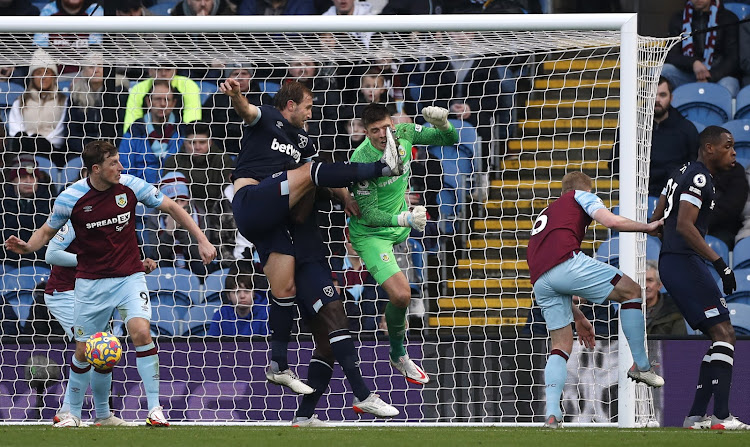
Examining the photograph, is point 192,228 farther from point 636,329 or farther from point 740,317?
point 740,317

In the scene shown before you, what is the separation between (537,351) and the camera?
9.09 metres

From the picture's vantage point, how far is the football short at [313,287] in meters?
7.70

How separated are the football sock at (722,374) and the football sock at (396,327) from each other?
2.19m

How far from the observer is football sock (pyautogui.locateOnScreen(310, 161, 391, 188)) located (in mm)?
7191

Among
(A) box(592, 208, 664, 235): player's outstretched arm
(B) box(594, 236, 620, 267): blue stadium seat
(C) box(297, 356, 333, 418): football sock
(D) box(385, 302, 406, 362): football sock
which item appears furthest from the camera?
(B) box(594, 236, 620, 267): blue stadium seat

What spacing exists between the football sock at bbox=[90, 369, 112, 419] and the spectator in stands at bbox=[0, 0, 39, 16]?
5622 millimetres

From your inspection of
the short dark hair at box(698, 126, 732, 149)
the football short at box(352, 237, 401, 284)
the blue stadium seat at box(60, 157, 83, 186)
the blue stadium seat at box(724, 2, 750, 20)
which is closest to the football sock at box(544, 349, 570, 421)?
the football short at box(352, 237, 401, 284)

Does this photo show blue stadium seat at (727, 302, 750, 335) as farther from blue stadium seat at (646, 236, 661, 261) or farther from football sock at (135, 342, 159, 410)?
football sock at (135, 342, 159, 410)

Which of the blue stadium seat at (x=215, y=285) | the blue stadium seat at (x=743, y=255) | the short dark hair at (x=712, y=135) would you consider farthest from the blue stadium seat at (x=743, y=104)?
the blue stadium seat at (x=215, y=285)

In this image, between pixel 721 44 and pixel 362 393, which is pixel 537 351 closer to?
pixel 362 393

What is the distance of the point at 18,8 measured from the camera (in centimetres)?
1214

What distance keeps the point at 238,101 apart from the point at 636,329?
10.1 ft

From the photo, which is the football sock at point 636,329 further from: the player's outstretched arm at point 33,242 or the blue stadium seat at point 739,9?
the blue stadium seat at point 739,9

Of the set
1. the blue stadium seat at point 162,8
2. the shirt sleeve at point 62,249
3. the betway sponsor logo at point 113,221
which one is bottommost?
the shirt sleeve at point 62,249
